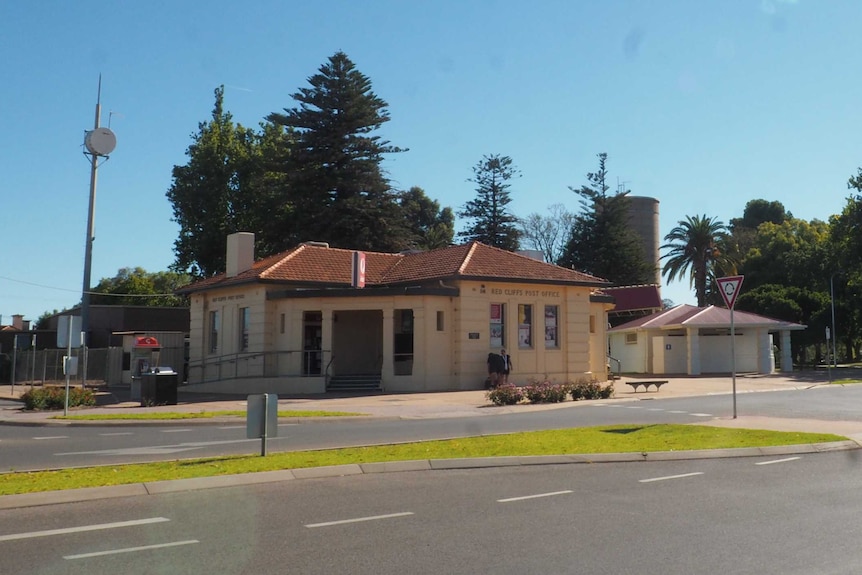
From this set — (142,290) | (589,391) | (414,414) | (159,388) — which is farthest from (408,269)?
(142,290)

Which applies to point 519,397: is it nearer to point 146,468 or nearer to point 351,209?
point 146,468

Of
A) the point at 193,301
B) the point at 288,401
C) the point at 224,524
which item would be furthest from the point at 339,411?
the point at 193,301

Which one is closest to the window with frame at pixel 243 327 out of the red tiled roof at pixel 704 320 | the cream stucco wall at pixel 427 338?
the cream stucco wall at pixel 427 338

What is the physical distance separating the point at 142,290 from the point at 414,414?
5976 cm

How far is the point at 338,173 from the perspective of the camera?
5284cm

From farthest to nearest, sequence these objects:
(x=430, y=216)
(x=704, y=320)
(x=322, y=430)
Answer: (x=430, y=216)
(x=704, y=320)
(x=322, y=430)

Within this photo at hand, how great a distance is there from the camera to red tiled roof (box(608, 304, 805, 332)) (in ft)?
146

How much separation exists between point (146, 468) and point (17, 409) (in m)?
17.2

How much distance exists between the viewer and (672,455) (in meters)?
12.7

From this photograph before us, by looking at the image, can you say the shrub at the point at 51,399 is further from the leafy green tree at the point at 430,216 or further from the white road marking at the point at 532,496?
the leafy green tree at the point at 430,216

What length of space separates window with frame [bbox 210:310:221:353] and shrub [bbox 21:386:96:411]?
36.6ft

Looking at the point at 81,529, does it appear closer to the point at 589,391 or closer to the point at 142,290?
the point at 589,391

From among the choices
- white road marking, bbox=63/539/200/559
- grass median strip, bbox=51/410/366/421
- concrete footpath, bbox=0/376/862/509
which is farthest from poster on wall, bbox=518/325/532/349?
white road marking, bbox=63/539/200/559

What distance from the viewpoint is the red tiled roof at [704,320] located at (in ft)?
146
